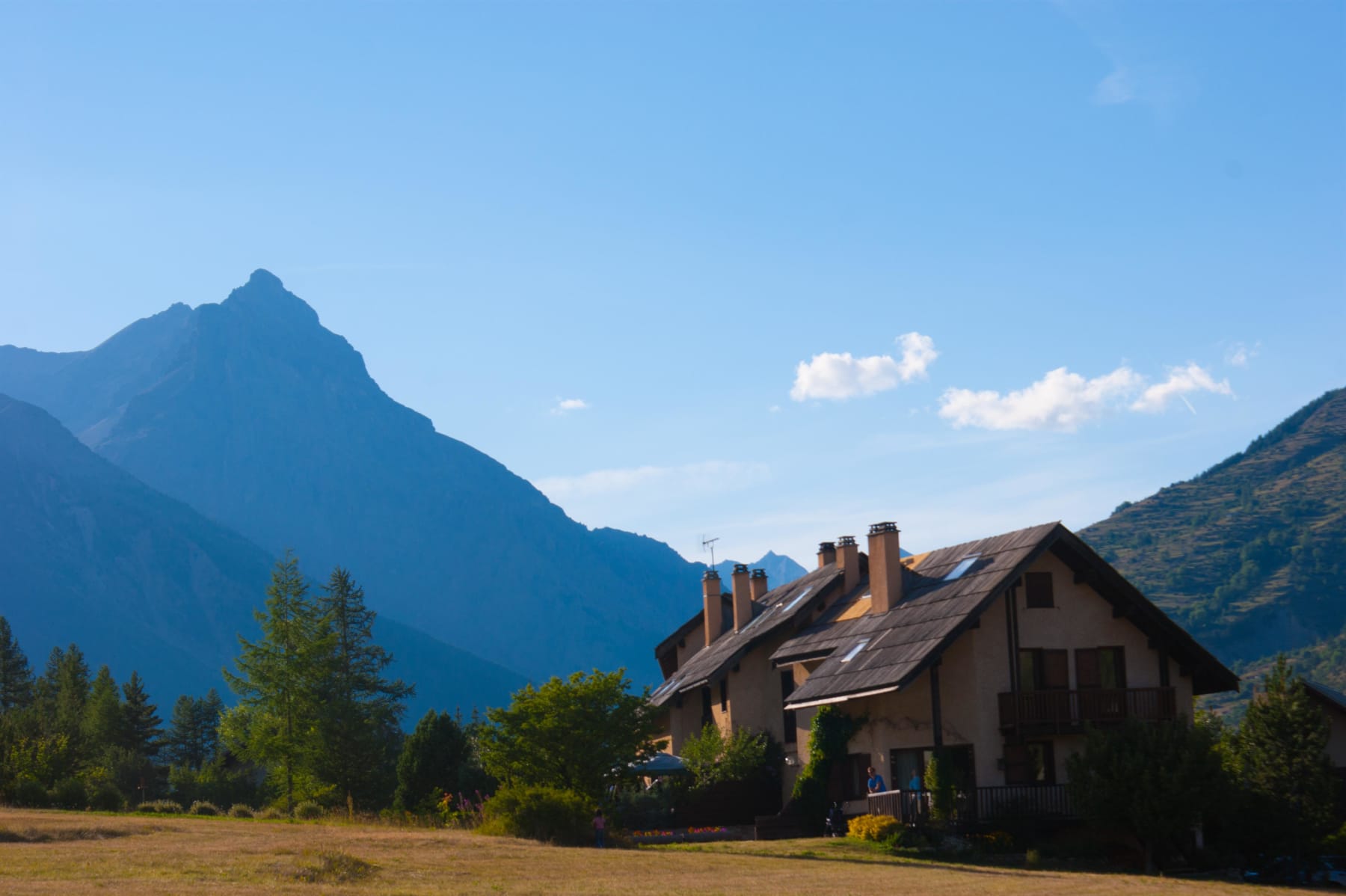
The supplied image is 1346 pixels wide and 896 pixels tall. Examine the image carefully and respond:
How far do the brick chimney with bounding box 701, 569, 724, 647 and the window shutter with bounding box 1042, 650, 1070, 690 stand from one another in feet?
63.4

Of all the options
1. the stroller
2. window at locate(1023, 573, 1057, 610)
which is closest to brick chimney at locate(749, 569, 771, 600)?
window at locate(1023, 573, 1057, 610)

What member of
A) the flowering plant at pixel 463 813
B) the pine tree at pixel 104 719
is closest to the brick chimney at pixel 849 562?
the flowering plant at pixel 463 813

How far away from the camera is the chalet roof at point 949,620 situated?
36250 millimetres

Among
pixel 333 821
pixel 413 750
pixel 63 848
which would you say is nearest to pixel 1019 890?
pixel 63 848

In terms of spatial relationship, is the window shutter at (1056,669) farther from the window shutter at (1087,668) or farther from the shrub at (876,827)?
the shrub at (876,827)

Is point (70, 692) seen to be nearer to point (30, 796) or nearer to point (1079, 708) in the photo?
point (30, 796)

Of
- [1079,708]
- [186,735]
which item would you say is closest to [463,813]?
[1079,708]

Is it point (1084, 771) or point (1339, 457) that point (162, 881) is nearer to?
point (1084, 771)

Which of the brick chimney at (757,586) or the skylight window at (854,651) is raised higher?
the brick chimney at (757,586)

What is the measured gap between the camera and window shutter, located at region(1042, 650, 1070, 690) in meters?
38.2

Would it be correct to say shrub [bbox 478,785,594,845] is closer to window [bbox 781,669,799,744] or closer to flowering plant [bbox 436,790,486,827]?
flowering plant [bbox 436,790,486,827]

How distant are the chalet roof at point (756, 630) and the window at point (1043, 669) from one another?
9.70m

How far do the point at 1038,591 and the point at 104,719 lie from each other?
75.1 metres

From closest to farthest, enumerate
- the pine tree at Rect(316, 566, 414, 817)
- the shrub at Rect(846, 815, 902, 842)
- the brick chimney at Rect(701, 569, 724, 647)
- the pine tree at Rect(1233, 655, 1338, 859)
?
the pine tree at Rect(1233, 655, 1338, 859)
the shrub at Rect(846, 815, 902, 842)
the pine tree at Rect(316, 566, 414, 817)
the brick chimney at Rect(701, 569, 724, 647)
